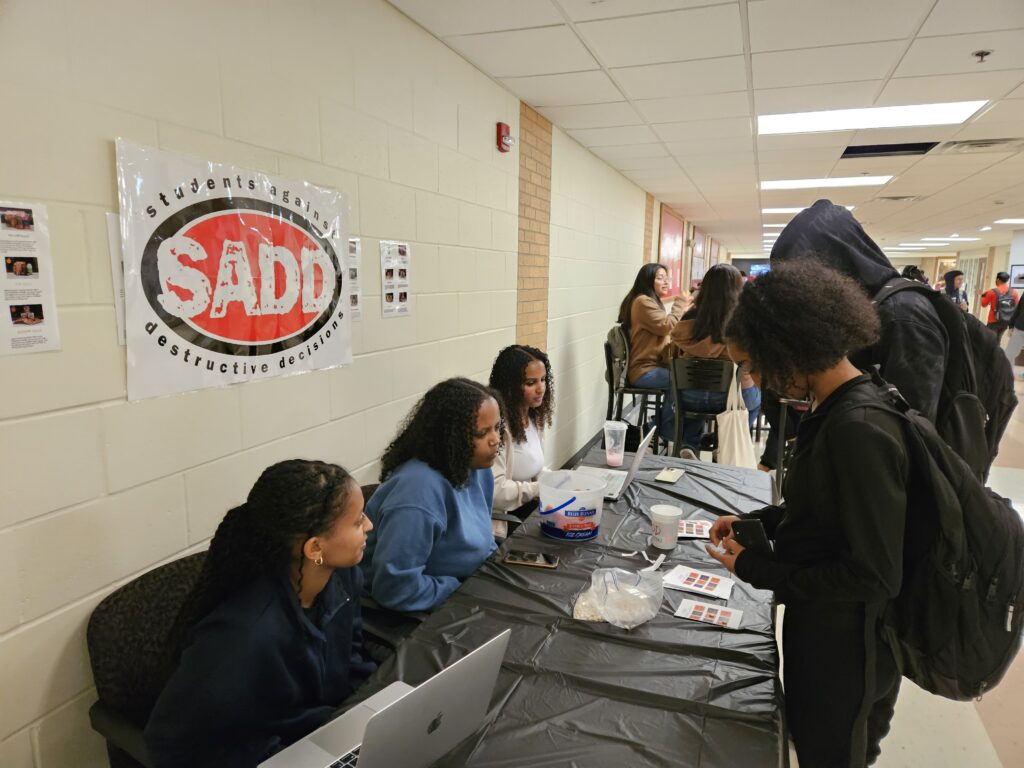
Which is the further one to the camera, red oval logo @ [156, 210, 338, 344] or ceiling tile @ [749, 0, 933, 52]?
ceiling tile @ [749, 0, 933, 52]

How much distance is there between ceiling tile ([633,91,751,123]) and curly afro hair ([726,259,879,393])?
99.2 inches

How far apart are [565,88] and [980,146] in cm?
330

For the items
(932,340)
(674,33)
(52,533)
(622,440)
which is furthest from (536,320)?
(52,533)

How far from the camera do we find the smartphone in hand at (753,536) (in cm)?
135

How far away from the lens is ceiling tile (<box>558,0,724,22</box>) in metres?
2.27

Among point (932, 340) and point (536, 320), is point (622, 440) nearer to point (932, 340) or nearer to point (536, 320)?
point (932, 340)

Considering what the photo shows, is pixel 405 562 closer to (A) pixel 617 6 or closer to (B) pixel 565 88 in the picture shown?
(A) pixel 617 6

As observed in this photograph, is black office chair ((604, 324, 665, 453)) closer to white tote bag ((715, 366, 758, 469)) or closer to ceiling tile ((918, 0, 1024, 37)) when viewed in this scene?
white tote bag ((715, 366, 758, 469))

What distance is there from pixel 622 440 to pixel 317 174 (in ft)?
5.11

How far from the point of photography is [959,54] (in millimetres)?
2732

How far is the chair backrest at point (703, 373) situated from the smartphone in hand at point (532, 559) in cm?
257

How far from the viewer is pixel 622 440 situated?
2.60 m

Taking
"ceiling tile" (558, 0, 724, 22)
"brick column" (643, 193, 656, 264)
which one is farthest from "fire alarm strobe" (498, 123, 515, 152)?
"brick column" (643, 193, 656, 264)

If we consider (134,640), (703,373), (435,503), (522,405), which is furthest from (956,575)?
(703,373)
